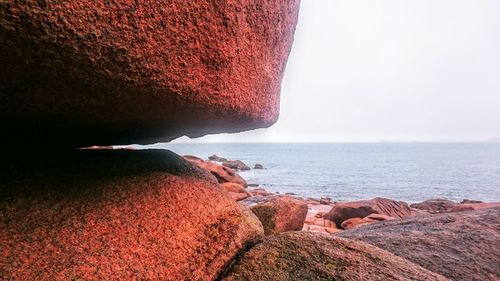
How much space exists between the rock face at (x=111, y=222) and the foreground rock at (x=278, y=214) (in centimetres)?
195

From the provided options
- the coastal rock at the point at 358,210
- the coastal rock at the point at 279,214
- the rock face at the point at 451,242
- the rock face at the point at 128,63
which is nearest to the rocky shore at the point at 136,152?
the rock face at the point at 128,63

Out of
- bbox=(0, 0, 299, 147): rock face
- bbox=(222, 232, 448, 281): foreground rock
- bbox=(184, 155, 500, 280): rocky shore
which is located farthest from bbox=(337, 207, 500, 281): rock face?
bbox=(0, 0, 299, 147): rock face


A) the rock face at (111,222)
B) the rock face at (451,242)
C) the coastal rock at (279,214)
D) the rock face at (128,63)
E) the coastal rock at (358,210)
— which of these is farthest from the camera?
the coastal rock at (358,210)

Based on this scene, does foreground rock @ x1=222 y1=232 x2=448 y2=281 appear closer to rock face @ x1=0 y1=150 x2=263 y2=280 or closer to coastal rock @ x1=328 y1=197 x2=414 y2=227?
rock face @ x1=0 y1=150 x2=263 y2=280

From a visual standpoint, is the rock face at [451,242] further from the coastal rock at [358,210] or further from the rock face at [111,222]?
the coastal rock at [358,210]

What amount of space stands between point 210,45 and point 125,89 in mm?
391

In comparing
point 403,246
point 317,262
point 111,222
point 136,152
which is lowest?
point 403,246

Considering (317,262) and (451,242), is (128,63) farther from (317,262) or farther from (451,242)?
(451,242)

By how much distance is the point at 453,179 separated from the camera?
3834 centimetres

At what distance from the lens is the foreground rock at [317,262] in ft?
5.61

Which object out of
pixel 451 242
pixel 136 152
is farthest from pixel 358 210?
pixel 136 152

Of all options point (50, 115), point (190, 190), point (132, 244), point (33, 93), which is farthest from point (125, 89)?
point (190, 190)

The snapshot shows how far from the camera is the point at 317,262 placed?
5.82 feet

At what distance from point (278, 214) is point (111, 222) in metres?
3.37
